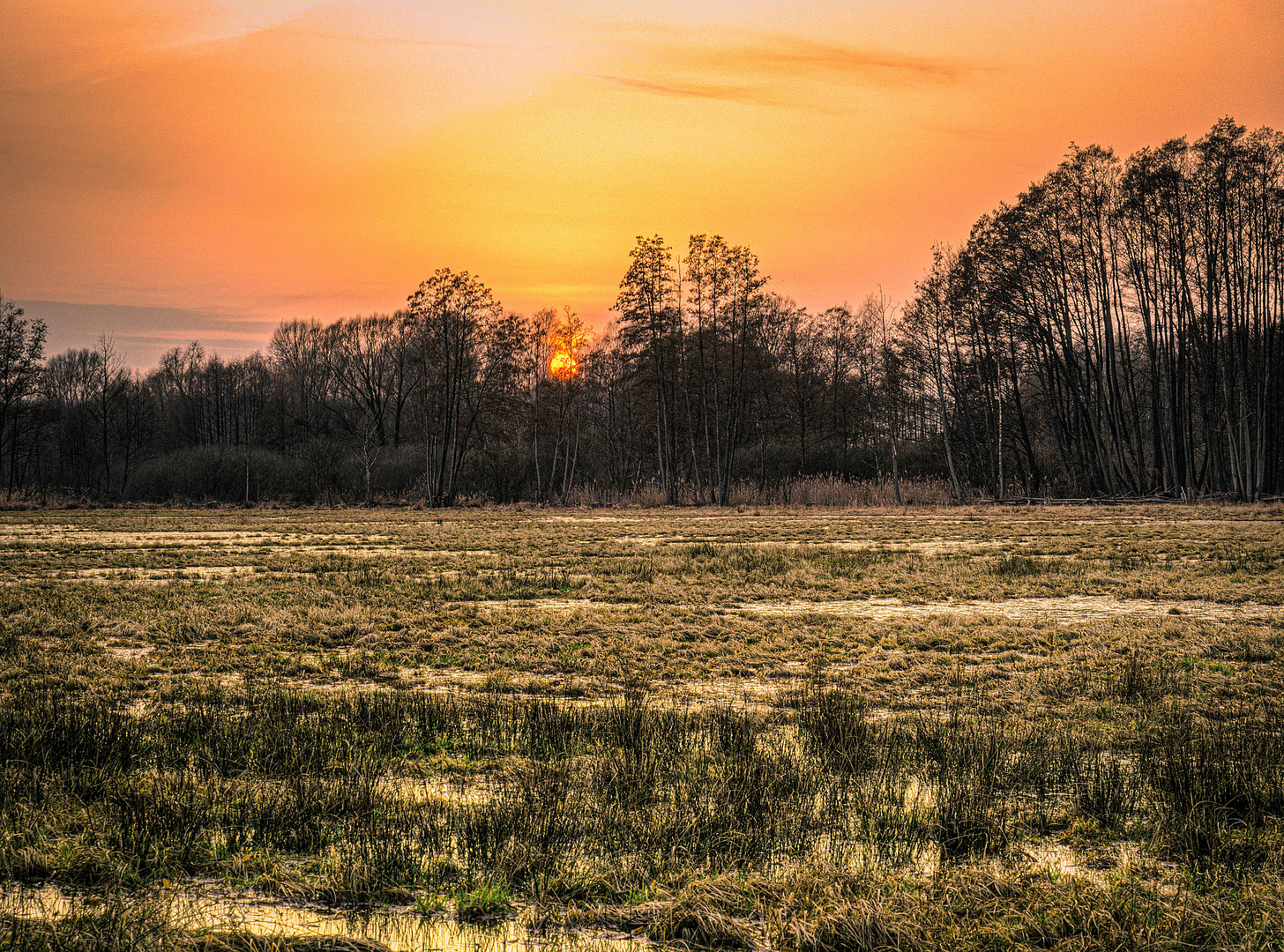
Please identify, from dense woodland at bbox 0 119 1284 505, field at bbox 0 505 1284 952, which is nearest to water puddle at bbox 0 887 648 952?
field at bbox 0 505 1284 952

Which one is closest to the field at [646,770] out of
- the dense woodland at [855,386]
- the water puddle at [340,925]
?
the water puddle at [340,925]

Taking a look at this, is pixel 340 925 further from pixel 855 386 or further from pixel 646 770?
pixel 855 386

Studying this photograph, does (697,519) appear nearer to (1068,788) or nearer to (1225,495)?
(1225,495)

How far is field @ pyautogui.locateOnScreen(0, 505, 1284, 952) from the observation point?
118 inches

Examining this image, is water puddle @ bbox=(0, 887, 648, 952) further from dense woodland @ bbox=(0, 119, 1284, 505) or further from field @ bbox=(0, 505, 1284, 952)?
dense woodland @ bbox=(0, 119, 1284, 505)

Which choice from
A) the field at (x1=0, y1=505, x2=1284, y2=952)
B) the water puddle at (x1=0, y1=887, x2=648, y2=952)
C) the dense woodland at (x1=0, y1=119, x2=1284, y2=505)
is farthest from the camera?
the dense woodland at (x1=0, y1=119, x2=1284, y2=505)

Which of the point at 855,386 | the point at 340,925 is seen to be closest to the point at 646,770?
the point at 340,925

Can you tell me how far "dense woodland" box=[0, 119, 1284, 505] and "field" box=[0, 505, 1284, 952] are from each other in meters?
27.4

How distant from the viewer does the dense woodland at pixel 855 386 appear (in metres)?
33.3

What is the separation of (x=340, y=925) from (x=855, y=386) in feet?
182

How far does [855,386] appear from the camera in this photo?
55906 mm

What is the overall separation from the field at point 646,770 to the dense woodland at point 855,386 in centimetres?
2737

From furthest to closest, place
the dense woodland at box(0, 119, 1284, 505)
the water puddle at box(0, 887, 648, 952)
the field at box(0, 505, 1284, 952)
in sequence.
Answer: the dense woodland at box(0, 119, 1284, 505), the field at box(0, 505, 1284, 952), the water puddle at box(0, 887, 648, 952)

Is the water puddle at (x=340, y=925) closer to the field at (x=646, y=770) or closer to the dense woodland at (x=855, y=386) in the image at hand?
the field at (x=646, y=770)
